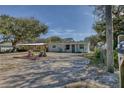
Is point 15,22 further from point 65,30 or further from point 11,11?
point 65,30

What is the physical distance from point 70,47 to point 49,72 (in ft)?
1.78

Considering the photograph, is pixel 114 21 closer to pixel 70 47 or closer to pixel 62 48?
pixel 70 47

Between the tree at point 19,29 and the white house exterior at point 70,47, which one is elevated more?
the tree at point 19,29

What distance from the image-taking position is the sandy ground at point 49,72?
488 cm

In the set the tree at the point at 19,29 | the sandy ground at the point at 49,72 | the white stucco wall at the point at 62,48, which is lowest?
the sandy ground at the point at 49,72

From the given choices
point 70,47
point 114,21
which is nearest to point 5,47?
point 70,47

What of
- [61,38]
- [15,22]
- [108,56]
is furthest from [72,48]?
[15,22]

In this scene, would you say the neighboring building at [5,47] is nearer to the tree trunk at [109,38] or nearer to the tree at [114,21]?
the tree at [114,21]

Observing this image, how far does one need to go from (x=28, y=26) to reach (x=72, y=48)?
31.9 inches

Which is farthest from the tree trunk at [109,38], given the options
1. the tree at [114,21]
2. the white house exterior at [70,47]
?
the white house exterior at [70,47]

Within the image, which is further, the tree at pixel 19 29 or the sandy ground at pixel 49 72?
the tree at pixel 19 29

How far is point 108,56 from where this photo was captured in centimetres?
528

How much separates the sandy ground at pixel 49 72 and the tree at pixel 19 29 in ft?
0.92
